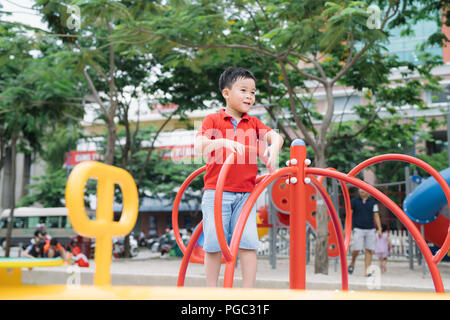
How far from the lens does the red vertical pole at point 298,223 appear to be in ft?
7.59

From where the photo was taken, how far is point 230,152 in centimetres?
260

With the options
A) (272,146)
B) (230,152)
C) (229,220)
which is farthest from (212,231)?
(272,146)

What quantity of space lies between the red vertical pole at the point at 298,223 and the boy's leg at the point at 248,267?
0.20 metres

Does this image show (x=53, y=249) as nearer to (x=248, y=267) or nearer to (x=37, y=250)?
Result: (x=37, y=250)

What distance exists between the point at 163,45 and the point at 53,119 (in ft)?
16.1

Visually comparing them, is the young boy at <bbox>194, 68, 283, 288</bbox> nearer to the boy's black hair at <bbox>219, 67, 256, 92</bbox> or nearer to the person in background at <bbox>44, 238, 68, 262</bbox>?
the boy's black hair at <bbox>219, 67, 256, 92</bbox>

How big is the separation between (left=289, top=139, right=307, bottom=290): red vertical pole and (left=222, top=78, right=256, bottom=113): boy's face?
0.37 m

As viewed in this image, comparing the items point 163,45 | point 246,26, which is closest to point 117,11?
point 163,45

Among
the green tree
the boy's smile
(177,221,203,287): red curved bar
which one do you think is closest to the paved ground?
the green tree

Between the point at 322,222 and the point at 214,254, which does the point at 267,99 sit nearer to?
the point at 322,222

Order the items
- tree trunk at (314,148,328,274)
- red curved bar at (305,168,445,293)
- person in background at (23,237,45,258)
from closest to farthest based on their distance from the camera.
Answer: red curved bar at (305,168,445,293), tree trunk at (314,148,328,274), person in background at (23,237,45,258)

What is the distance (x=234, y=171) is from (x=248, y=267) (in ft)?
1.60

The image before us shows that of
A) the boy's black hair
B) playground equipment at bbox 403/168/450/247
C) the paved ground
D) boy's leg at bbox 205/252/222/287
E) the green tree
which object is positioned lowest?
the paved ground

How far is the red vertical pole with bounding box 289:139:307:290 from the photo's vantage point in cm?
231
